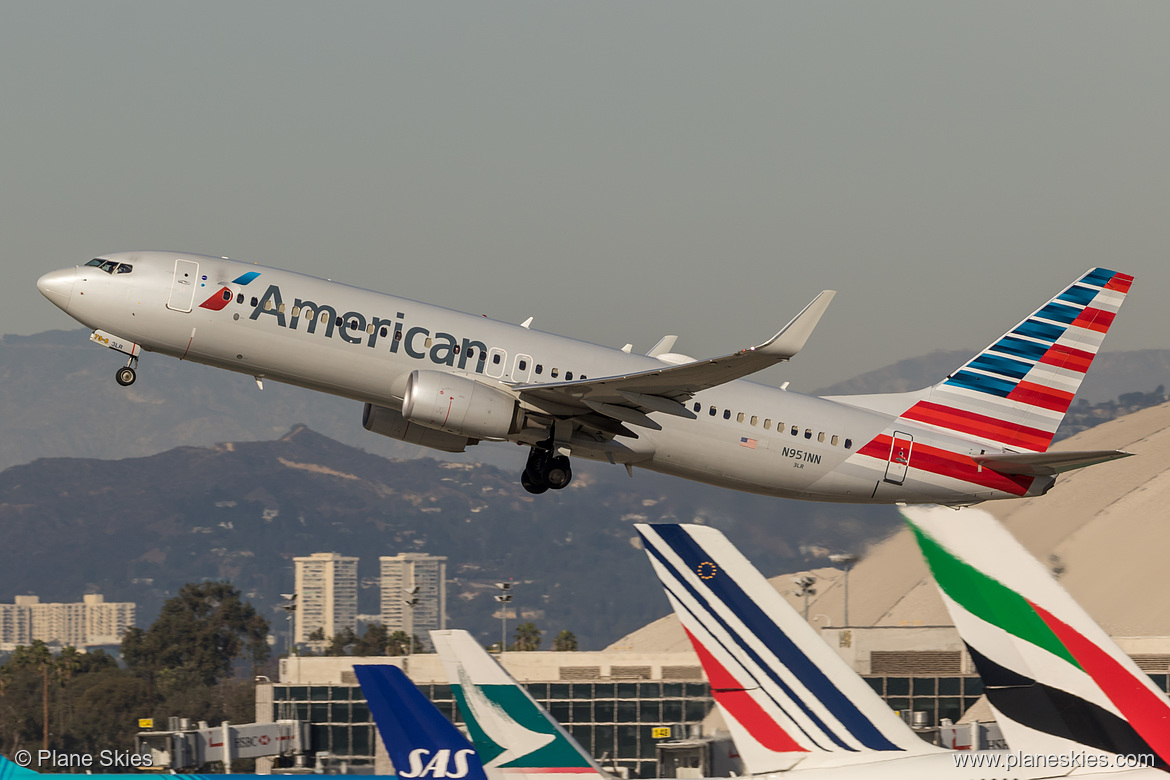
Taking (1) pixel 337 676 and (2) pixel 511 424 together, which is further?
(1) pixel 337 676

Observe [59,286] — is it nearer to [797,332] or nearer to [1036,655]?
[797,332]

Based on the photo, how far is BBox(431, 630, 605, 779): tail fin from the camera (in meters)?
20.5

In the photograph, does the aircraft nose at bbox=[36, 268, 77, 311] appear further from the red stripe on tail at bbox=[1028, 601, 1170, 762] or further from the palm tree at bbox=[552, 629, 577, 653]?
the palm tree at bbox=[552, 629, 577, 653]

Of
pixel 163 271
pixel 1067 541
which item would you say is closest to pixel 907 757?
pixel 163 271

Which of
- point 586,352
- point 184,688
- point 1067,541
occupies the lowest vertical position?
point 184,688

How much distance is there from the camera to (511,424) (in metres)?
30.3

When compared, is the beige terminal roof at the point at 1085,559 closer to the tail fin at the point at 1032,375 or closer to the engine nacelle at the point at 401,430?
the tail fin at the point at 1032,375

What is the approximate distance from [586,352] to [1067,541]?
33.5 m

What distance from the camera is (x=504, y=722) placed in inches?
818

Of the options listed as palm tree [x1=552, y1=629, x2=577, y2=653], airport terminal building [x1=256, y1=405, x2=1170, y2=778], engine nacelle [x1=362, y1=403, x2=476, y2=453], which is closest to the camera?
engine nacelle [x1=362, y1=403, x2=476, y2=453]

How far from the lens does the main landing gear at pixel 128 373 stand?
100 ft

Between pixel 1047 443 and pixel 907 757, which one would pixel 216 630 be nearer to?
pixel 1047 443

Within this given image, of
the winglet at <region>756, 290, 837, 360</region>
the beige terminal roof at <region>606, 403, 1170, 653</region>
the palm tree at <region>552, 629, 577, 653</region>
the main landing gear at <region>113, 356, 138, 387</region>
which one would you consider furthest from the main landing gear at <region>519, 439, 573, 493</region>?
the palm tree at <region>552, 629, 577, 653</region>

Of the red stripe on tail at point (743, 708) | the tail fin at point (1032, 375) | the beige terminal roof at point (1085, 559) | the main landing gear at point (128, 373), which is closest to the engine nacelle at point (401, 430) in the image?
the main landing gear at point (128, 373)
